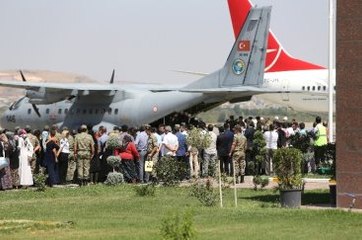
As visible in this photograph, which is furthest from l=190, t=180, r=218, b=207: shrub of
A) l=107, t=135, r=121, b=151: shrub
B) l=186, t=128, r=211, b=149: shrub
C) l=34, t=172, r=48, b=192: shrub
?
l=107, t=135, r=121, b=151: shrub

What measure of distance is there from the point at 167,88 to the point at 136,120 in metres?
3.13

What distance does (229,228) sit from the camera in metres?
17.7

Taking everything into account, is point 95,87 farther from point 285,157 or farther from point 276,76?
point 285,157

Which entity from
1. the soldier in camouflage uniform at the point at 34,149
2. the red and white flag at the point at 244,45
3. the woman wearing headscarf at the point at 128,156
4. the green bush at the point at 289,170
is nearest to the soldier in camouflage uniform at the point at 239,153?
the woman wearing headscarf at the point at 128,156

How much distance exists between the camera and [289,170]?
21.1 meters

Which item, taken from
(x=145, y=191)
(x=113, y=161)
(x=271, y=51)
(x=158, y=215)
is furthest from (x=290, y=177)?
(x=271, y=51)

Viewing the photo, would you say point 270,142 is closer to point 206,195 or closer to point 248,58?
point 206,195

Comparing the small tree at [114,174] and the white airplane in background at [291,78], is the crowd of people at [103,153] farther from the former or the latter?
the white airplane in background at [291,78]

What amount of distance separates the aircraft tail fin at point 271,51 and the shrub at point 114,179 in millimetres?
31922

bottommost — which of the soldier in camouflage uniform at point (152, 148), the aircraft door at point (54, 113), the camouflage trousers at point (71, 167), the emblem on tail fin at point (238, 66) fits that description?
the camouflage trousers at point (71, 167)

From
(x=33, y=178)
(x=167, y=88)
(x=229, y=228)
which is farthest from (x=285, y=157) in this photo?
(x=167, y=88)

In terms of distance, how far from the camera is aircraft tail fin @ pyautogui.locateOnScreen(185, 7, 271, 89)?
4491 cm

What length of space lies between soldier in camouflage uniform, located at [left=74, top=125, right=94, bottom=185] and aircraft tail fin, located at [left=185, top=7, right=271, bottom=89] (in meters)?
16.8

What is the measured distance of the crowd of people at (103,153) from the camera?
27.8 meters
